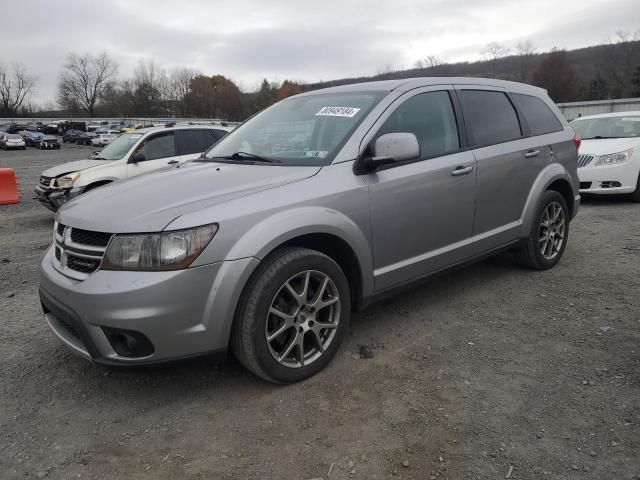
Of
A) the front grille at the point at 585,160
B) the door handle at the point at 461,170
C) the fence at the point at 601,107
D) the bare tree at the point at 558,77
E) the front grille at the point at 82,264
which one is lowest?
the front grille at the point at 82,264

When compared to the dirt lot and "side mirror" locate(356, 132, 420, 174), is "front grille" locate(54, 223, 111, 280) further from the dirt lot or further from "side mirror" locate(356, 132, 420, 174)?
"side mirror" locate(356, 132, 420, 174)

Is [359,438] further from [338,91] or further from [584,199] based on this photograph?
[584,199]

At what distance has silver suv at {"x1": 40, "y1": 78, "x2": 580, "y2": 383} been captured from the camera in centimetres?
250

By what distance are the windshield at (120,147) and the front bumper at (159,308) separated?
616cm

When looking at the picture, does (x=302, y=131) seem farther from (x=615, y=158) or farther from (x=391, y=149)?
(x=615, y=158)

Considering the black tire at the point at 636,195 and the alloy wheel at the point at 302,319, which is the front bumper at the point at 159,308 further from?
the black tire at the point at 636,195

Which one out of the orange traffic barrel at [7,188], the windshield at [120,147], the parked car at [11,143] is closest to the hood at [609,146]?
the windshield at [120,147]

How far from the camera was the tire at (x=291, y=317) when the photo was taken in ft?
8.72

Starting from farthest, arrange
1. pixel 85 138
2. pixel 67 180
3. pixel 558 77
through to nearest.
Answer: pixel 558 77 < pixel 85 138 < pixel 67 180

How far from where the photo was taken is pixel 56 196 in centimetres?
781

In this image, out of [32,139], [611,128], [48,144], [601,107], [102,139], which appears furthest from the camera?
[32,139]

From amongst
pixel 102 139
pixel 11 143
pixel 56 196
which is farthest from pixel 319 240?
pixel 102 139

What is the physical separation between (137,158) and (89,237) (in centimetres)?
580

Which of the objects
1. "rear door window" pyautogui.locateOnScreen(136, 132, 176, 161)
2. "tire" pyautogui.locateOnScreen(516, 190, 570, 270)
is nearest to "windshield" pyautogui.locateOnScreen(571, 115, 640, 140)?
"tire" pyautogui.locateOnScreen(516, 190, 570, 270)
